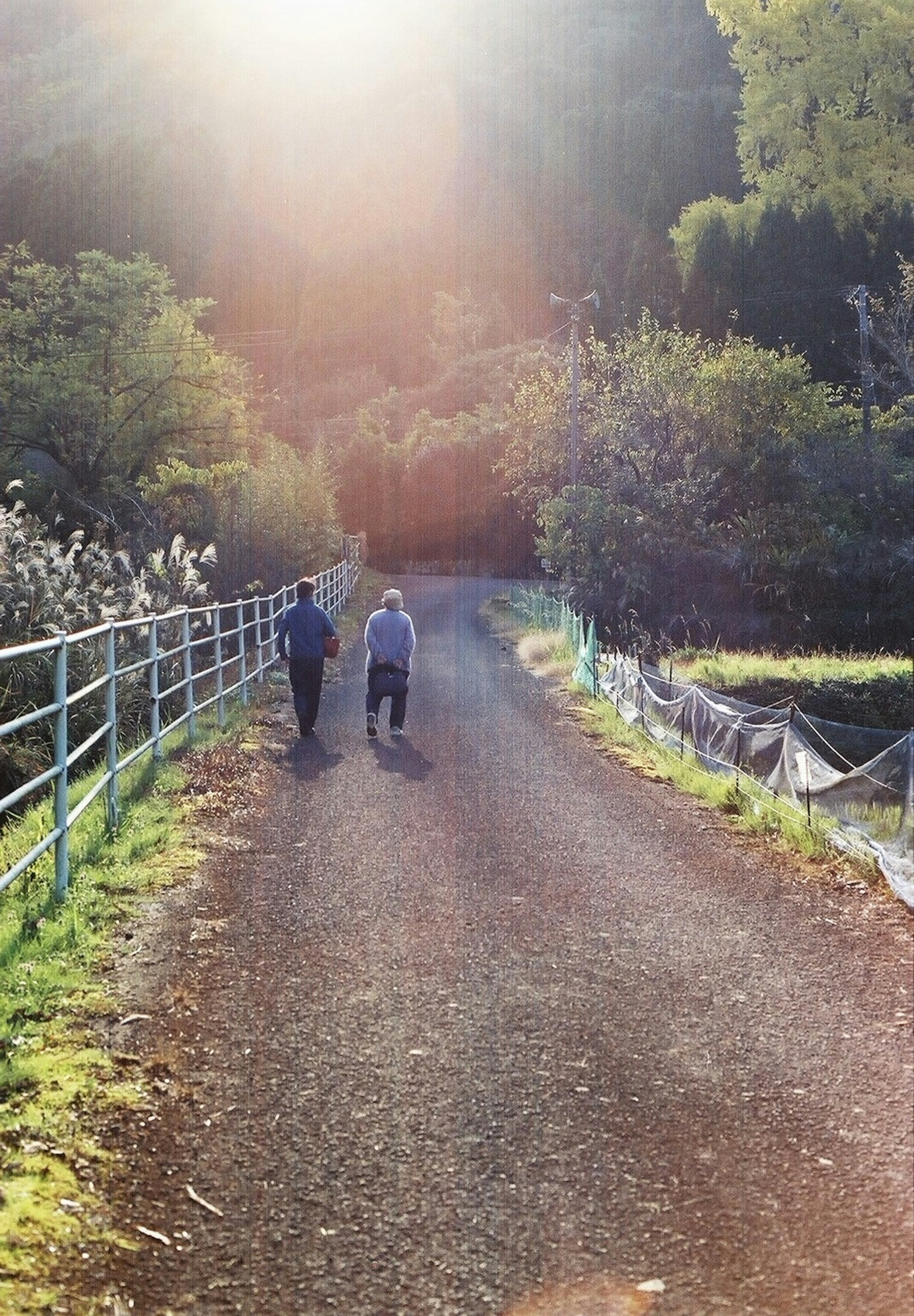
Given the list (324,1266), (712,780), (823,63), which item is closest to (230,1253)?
(324,1266)

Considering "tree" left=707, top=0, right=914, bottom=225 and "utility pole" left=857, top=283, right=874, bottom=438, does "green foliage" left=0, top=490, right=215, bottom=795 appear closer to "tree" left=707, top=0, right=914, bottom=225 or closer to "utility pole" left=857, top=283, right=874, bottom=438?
"utility pole" left=857, top=283, right=874, bottom=438

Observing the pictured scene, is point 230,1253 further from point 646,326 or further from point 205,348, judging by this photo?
point 205,348

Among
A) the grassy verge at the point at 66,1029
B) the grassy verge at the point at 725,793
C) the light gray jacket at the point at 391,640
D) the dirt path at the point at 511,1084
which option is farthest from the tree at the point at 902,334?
the grassy verge at the point at 66,1029

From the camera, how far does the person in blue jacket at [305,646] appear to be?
46.1 ft

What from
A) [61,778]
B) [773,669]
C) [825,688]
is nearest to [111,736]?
[61,778]

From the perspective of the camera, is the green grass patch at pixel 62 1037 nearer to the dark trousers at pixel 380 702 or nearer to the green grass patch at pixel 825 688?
the dark trousers at pixel 380 702

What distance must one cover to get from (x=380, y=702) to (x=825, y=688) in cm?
818

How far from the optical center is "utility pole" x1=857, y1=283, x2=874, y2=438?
37.1 meters

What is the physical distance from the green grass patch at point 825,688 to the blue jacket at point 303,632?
588 centimetres

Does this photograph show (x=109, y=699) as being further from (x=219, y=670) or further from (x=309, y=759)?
(x=219, y=670)

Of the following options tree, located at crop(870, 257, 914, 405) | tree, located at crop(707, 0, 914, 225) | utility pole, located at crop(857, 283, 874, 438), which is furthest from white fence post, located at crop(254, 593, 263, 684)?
tree, located at crop(707, 0, 914, 225)

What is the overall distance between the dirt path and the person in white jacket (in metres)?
5.32

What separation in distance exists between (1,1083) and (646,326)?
3843cm

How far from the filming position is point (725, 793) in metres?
10.5
